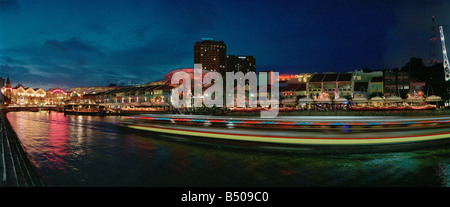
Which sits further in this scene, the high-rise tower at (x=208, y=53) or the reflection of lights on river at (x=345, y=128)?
the high-rise tower at (x=208, y=53)

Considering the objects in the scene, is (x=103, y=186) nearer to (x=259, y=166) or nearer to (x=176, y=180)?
(x=176, y=180)

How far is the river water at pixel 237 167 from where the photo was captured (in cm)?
584

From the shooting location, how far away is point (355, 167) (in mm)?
7008

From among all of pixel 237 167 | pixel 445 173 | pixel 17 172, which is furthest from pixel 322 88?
pixel 17 172

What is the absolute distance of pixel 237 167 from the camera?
23.5ft

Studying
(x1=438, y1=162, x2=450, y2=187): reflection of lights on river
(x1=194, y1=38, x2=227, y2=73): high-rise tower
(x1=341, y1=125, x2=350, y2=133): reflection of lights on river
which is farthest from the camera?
(x1=194, y1=38, x2=227, y2=73): high-rise tower

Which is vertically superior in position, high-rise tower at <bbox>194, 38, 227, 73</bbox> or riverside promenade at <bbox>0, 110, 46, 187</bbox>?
high-rise tower at <bbox>194, 38, 227, 73</bbox>

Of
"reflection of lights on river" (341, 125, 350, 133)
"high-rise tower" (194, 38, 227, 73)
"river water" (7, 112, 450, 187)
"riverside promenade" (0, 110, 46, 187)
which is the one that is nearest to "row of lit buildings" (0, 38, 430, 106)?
"reflection of lights on river" (341, 125, 350, 133)

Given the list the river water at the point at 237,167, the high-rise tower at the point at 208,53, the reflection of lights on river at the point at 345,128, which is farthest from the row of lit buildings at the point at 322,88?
the high-rise tower at the point at 208,53

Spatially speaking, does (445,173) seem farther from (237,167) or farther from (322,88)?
(322,88)

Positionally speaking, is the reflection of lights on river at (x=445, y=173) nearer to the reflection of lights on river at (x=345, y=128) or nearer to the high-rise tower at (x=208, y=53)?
the reflection of lights on river at (x=345, y=128)

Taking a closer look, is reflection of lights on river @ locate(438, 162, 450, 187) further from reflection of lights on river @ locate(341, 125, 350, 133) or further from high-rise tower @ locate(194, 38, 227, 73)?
high-rise tower @ locate(194, 38, 227, 73)

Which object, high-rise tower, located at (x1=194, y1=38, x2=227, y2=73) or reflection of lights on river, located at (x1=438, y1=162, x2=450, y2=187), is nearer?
reflection of lights on river, located at (x1=438, y1=162, x2=450, y2=187)

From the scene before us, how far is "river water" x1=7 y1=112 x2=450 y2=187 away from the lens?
584 cm
